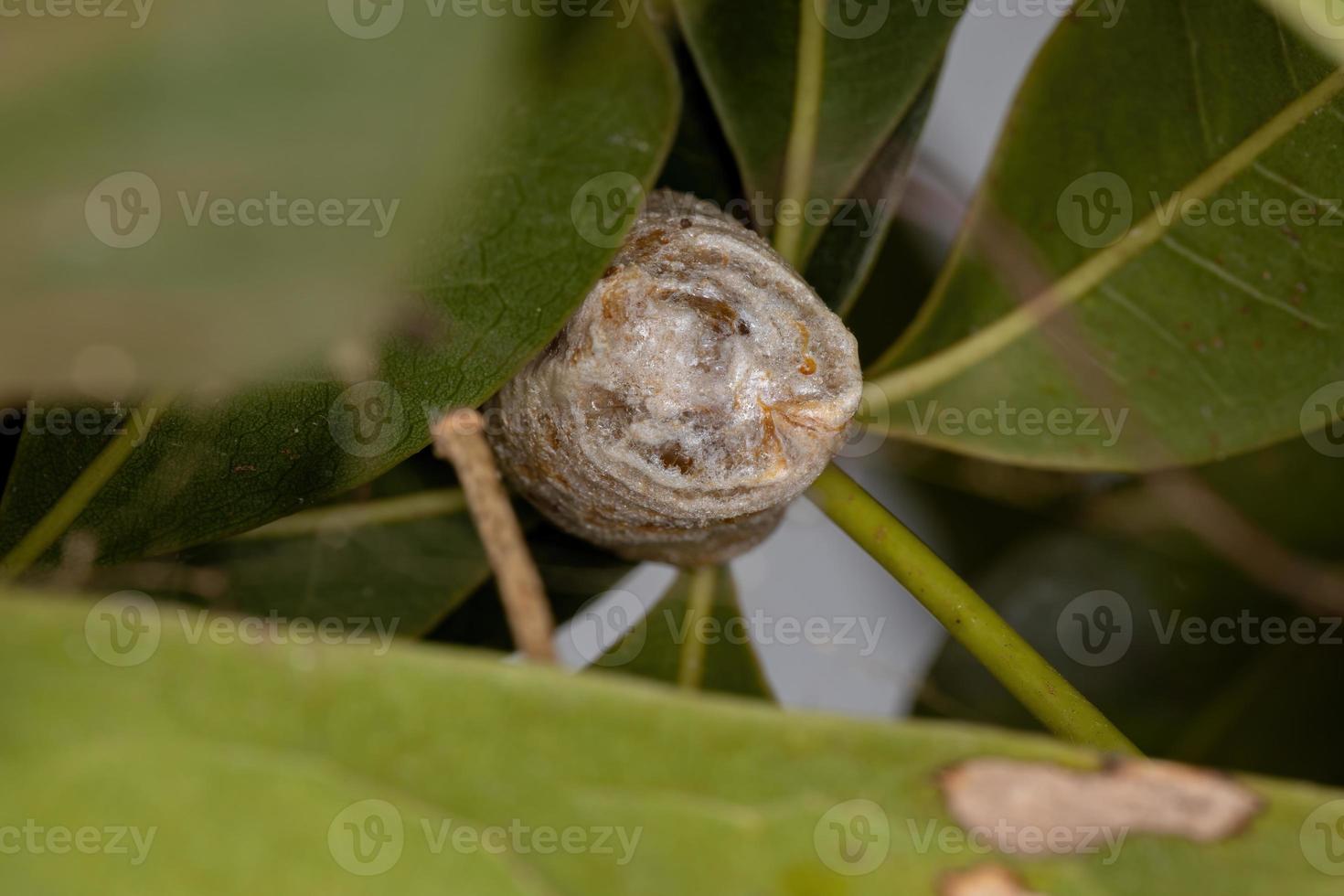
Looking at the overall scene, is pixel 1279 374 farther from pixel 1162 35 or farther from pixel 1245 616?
pixel 1245 616

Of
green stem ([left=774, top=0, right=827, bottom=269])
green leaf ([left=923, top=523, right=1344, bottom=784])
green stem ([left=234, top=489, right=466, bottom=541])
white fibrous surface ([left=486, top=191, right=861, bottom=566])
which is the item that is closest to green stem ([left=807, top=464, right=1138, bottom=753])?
white fibrous surface ([left=486, top=191, right=861, bottom=566])

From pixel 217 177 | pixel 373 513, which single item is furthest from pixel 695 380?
pixel 373 513

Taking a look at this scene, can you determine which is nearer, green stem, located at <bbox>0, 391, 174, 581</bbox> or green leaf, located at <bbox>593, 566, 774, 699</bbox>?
green stem, located at <bbox>0, 391, 174, 581</bbox>

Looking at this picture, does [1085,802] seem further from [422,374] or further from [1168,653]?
[1168,653]

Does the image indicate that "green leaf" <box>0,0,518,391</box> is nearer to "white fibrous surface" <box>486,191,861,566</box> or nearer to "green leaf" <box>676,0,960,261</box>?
"white fibrous surface" <box>486,191,861,566</box>

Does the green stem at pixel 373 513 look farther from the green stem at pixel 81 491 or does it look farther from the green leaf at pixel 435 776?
the green leaf at pixel 435 776
